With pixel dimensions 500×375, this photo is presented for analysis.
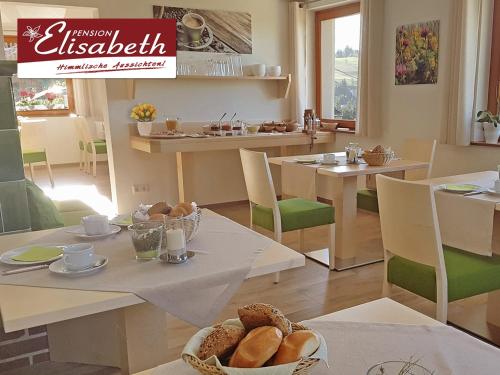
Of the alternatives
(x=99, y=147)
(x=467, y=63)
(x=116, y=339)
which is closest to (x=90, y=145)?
(x=99, y=147)

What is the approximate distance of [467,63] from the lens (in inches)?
137

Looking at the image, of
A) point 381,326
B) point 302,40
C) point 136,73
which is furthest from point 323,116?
point 381,326

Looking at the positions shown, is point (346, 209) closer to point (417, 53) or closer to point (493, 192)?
point (493, 192)

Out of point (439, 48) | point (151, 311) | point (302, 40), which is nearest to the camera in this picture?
point (151, 311)

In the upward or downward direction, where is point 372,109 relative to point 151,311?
upward

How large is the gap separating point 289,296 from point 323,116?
3.02 meters

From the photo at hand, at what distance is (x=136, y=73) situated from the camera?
4367 millimetres

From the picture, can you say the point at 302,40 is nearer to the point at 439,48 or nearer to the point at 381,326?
the point at 439,48

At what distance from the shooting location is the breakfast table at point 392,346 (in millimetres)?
807

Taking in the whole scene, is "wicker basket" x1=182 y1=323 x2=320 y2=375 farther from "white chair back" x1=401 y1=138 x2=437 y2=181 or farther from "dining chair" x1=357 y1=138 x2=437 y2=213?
"white chair back" x1=401 y1=138 x2=437 y2=181

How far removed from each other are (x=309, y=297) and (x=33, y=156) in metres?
4.82

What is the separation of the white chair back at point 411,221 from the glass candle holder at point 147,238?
1.09 meters

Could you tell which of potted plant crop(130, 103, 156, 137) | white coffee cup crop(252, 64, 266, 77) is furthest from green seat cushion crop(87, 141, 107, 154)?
white coffee cup crop(252, 64, 266, 77)

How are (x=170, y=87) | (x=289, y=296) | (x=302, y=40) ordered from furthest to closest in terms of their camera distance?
(x=302, y=40) < (x=170, y=87) < (x=289, y=296)
